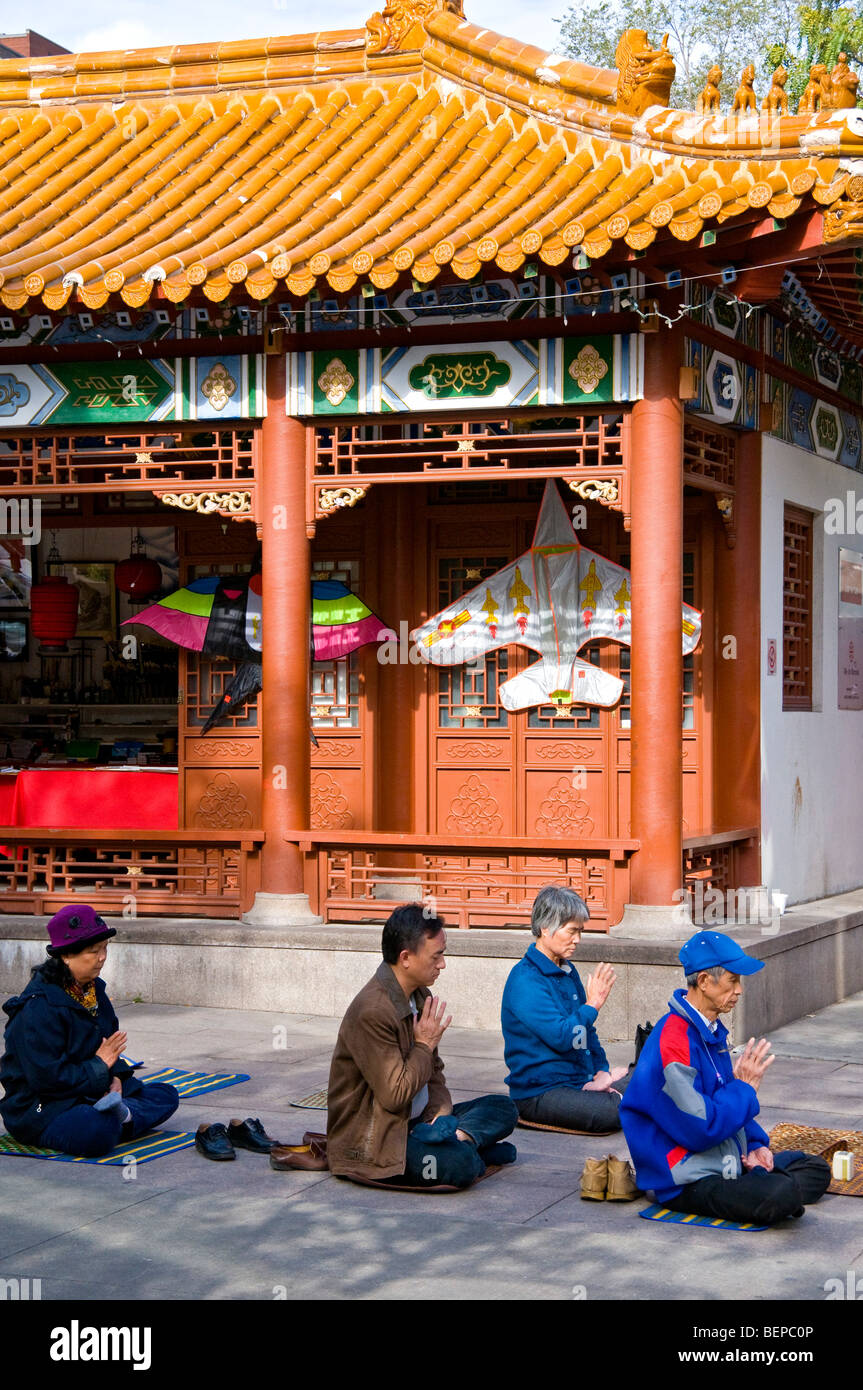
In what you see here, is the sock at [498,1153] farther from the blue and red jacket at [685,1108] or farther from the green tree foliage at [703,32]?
the green tree foliage at [703,32]

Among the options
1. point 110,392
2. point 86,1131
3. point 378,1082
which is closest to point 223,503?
point 110,392

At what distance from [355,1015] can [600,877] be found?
4.05m

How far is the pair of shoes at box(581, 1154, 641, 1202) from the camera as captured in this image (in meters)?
6.47

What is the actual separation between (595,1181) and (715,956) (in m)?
1.17

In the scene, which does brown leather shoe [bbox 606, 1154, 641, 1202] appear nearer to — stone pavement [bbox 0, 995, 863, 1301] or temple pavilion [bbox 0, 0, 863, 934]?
stone pavement [bbox 0, 995, 863, 1301]

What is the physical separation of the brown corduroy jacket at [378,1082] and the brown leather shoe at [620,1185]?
2.33ft

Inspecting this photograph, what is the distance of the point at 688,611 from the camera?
11.2 meters

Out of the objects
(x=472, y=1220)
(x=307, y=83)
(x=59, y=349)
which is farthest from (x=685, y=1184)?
(x=307, y=83)

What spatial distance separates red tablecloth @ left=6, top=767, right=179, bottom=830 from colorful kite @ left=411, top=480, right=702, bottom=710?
8.20 feet

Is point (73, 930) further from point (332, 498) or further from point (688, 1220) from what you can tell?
point (332, 498)

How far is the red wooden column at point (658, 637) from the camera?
9867 mm

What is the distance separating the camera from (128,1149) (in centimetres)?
725

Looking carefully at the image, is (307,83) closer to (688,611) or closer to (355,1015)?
(688,611)

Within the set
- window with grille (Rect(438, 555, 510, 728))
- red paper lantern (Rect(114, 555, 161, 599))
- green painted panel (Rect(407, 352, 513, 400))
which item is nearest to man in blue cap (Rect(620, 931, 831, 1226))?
green painted panel (Rect(407, 352, 513, 400))
